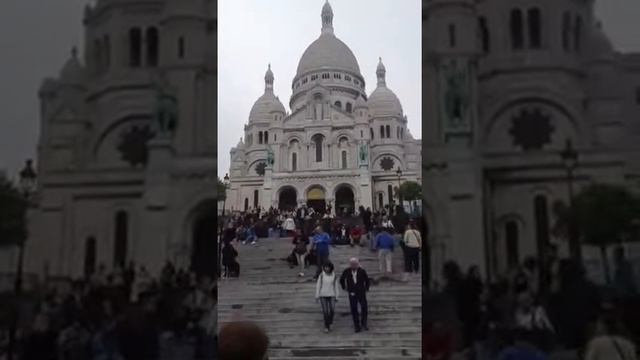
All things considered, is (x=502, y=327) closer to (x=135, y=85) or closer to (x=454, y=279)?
(x=454, y=279)

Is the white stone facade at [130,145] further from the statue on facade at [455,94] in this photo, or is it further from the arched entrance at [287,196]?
the arched entrance at [287,196]

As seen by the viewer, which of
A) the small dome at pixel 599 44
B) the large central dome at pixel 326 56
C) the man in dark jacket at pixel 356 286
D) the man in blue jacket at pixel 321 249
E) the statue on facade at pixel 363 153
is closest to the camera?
the small dome at pixel 599 44

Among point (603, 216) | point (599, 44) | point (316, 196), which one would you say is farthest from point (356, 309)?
point (316, 196)

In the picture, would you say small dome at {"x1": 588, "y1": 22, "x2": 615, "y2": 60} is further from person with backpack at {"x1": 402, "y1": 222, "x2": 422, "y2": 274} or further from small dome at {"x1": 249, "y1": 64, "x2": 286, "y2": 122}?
small dome at {"x1": 249, "y1": 64, "x2": 286, "y2": 122}

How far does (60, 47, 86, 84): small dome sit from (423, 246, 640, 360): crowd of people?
3764 millimetres

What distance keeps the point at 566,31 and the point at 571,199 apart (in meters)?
1.53

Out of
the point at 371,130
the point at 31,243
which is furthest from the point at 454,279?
the point at 371,130

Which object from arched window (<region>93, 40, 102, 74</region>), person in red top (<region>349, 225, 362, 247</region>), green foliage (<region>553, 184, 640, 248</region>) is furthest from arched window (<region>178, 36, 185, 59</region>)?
person in red top (<region>349, 225, 362, 247</region>)

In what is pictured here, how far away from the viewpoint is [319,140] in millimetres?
32969

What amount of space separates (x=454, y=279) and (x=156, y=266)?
264 cm

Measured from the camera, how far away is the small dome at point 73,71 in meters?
6.13

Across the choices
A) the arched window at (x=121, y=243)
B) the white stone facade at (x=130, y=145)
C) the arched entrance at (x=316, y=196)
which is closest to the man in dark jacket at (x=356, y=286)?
the white stone facade at (x=130, y=145)

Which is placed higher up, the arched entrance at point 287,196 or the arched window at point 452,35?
the arched entrance at point 287,196

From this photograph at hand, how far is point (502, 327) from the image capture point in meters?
5.55
